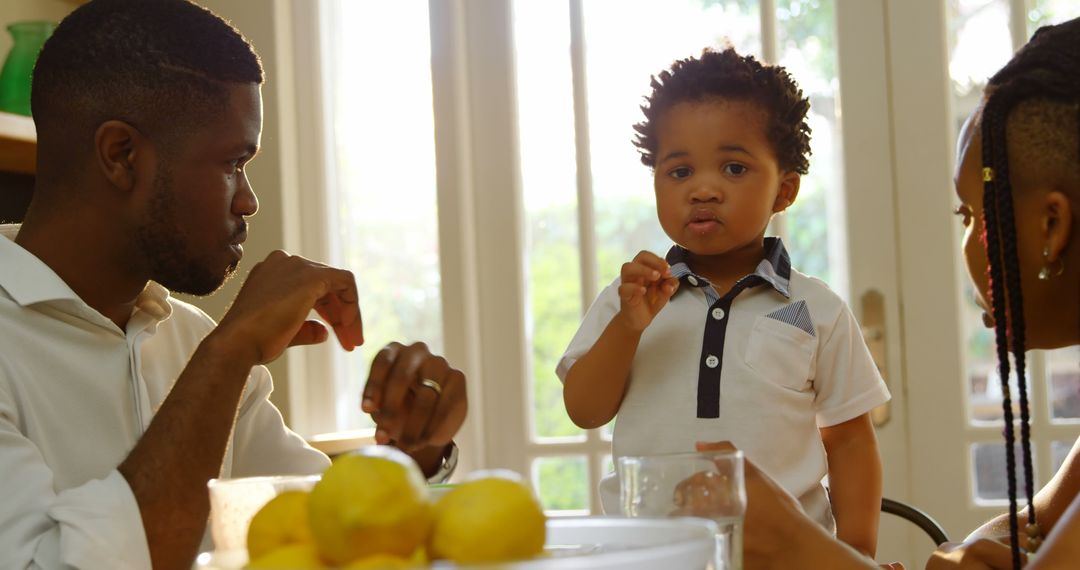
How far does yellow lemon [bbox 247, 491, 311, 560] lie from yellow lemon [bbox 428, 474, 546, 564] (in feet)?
0.24

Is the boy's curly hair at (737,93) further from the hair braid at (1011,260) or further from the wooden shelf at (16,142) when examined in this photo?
the wooden shelf at (16,142)

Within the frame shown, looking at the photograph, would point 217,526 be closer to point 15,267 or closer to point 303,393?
point 15,267

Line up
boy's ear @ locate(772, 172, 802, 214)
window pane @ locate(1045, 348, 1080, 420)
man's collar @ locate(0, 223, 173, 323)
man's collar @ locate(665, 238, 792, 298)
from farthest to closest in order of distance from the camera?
1. window pane @ locate(1045, 348, 1080, 420)
2. boy's ear @ locate(772, 172, 802, 214)
3. man's collar @ locate(665, 238, 792, 298)
4. man's collar @ locate(0, 223, 173, 323)

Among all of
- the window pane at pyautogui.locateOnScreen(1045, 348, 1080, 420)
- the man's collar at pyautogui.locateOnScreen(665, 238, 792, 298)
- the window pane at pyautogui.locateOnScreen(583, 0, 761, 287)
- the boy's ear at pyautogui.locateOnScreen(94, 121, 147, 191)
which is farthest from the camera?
the window pane at pyautogui.locateOnScreen(583, 0, 761, 287)

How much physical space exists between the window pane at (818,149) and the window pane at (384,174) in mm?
882

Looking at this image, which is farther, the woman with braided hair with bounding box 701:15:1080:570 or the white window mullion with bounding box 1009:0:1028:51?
the white window mullion with bounding box 1009:0:1028:51

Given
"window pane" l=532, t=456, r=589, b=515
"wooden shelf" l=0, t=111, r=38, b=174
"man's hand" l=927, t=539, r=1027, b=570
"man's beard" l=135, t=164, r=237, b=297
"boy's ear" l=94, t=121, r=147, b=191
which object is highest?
"wooden shelf" l=0, t=111, r=38, b=174

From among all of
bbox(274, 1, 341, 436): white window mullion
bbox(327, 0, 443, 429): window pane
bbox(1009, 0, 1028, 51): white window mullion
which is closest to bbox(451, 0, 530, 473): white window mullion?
bbox(327, 0, 443, 429): window pane

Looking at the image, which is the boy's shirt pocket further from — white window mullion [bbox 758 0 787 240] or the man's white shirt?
white window mullion [bbox 758 0 787 240]

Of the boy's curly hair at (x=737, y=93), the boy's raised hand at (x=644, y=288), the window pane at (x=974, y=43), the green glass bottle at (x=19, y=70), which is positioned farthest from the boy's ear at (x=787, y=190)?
the green glass bottle at (x=19, y=70)

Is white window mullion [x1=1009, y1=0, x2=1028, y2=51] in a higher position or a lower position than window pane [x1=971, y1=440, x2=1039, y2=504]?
higher

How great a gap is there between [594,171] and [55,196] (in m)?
1.38

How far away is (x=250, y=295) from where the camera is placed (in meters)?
1.21

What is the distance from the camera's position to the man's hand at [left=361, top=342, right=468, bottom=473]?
1155mm
